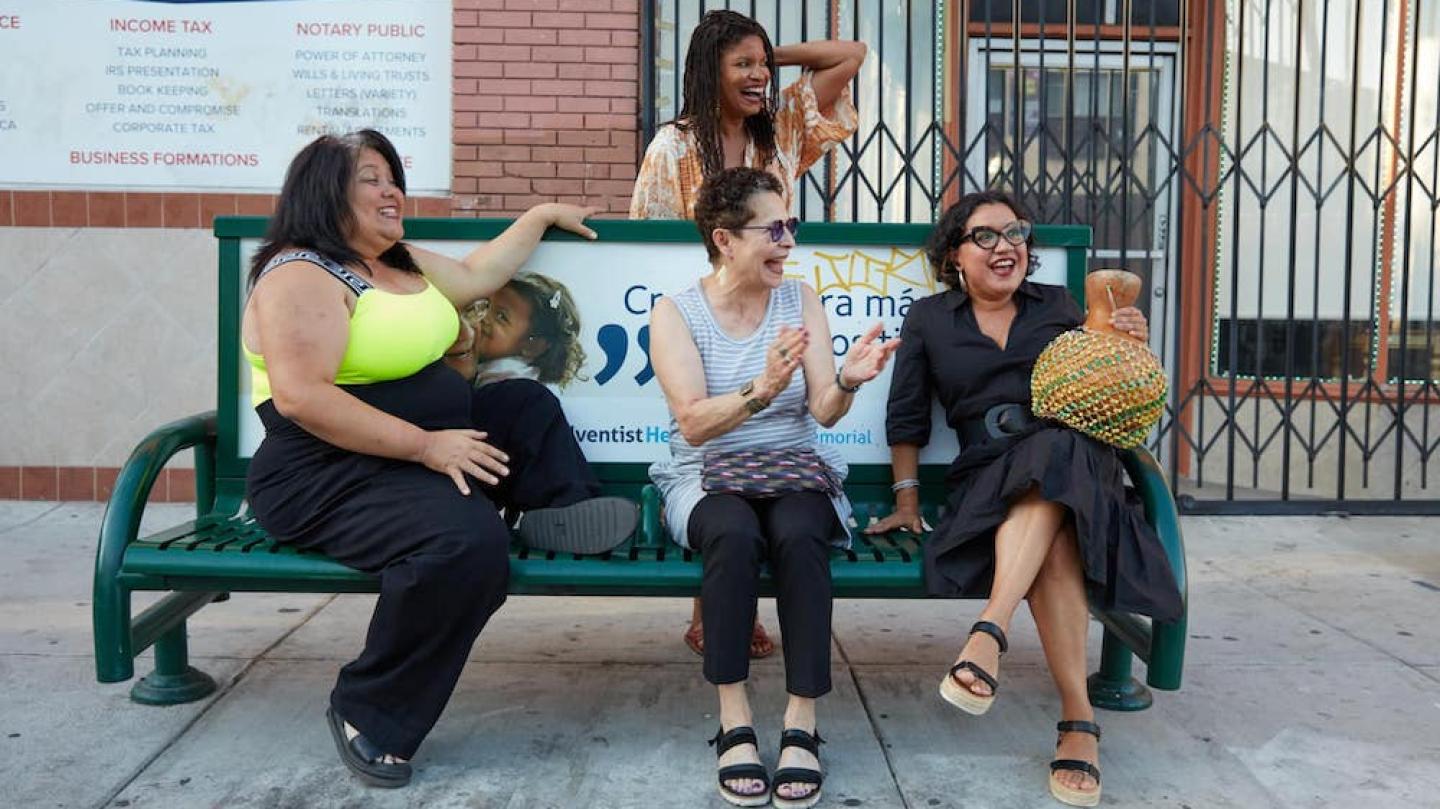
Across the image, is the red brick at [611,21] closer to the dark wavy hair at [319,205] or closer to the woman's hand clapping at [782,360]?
the dark wavy hair at [319,205]

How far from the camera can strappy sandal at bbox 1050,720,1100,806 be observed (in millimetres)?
2992

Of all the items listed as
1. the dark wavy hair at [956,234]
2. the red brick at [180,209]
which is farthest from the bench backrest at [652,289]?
the red brick at [180,209]

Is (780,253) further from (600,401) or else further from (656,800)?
(656,800)

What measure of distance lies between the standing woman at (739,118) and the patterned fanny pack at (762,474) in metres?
0.83

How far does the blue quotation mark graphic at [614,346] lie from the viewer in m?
3.86

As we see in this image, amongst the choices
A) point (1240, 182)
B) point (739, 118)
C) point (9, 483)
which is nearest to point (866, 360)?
point (739, 118)

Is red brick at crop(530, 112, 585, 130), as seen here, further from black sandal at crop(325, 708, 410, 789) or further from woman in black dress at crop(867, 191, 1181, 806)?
black sandal at crop(325, 708, 410, 789)

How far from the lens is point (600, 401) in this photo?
12.7 ft

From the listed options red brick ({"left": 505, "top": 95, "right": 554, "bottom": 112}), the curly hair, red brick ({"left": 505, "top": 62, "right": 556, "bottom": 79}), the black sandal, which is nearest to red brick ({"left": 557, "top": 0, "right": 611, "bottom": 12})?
red brick ({"left": 505, "top": 62, "right": 556, "bottom": 79})

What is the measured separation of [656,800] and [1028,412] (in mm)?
1397

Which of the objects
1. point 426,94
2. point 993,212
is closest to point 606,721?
point 993,212

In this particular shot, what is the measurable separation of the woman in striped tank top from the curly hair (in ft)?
1.52

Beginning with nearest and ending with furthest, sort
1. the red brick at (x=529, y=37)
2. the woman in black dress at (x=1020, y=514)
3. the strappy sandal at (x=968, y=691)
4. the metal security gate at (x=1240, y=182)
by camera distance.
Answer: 1. the strappy sandal at (x=968, y=691)
2. the woman in black dress at (x=1020, y=514)
3. the red brick at (x=529, y=37)
4. the metal security gate at (x=1240, y=182)

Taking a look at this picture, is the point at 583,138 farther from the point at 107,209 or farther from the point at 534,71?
the point at 107,209
